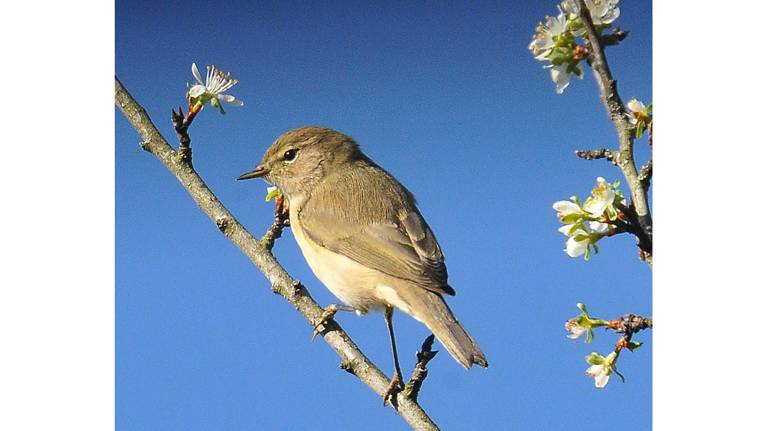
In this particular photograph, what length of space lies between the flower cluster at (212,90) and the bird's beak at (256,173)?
332 mm

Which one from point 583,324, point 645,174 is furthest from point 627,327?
point 645,174

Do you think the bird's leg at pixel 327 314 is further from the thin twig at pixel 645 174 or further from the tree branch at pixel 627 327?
the thin twig at pixel 645 174

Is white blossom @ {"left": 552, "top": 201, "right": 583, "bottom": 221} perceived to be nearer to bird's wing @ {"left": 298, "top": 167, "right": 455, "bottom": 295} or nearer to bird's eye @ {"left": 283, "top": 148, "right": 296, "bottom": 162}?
bird's wing @ {"left": 298, "top": 167, "right": 455, "bottom": 295}

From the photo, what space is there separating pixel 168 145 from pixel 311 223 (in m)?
0.47

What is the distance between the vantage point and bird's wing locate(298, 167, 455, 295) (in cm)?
212

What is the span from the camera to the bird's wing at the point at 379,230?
6.97 feet

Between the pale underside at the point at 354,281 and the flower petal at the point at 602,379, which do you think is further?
the pale underside at the point at 354,281

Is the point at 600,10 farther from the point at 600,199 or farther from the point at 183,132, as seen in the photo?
the point at 183,132

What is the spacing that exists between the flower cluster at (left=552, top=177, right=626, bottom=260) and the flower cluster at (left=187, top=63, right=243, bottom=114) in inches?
39.1

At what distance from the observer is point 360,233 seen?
2.29 meters

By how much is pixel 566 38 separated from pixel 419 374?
0.74 m

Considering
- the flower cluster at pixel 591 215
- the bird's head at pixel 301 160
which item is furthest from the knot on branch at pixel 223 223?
the flower cluster at pixel 591 215
